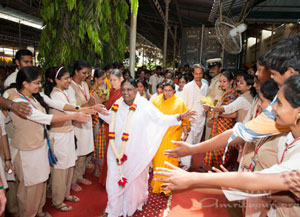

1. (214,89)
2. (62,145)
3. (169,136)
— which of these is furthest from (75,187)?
(214,89)

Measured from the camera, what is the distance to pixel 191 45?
12.7 m

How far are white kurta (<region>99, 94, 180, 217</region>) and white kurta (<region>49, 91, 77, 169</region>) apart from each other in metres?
0.55

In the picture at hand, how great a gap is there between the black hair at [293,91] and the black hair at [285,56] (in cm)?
49

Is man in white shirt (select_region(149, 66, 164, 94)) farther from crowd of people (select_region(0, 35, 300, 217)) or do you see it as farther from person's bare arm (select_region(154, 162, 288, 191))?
person's bare arm (select_region(154, 162, 288, 191))

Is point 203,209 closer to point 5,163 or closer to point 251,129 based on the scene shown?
→ point 251,129

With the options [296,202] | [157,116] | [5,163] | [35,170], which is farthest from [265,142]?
[5,163]

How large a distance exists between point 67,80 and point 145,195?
1.93 metres

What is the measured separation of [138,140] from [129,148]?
158mm

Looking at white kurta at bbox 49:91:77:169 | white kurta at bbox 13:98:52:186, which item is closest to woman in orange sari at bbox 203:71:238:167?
white kurta at bbox 49:91:77:169

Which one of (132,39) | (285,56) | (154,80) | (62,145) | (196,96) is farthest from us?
(154,80)

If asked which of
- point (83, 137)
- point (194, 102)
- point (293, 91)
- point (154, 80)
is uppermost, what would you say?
point (154, 80)

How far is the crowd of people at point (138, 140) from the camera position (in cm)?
130

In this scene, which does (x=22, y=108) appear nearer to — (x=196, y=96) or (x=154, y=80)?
(x=196, y=96)

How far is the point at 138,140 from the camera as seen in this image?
2996 mm
